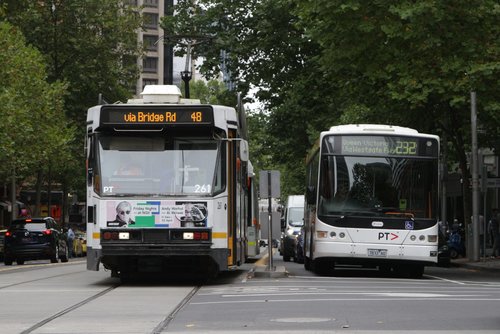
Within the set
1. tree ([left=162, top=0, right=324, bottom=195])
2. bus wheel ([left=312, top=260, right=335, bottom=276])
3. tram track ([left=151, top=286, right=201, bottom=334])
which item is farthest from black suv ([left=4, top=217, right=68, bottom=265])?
tram track ([left=151, top=286, right=201, bottom=334])

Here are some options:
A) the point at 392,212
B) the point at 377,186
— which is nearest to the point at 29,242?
the point at 377,186

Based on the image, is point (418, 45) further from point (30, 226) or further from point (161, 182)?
point (30, 226)

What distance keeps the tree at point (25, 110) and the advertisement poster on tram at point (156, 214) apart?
23.0 m

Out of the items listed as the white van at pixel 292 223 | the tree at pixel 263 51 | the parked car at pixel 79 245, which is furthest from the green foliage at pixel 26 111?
the white van at pixel 292 223

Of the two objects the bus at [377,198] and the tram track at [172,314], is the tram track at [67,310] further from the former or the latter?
the bus at [377,198]

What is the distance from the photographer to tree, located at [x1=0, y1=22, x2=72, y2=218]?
150 ft

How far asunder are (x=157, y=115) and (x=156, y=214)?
5.91 feet

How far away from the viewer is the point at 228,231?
68.5ft

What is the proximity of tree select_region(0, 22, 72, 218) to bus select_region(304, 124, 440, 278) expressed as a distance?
2107cm

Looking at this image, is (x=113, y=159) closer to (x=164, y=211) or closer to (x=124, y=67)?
(x=164, y=211)

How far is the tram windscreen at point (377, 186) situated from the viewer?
24.1m

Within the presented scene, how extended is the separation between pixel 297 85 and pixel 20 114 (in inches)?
489

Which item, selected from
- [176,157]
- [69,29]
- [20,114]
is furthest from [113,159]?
[69,29]

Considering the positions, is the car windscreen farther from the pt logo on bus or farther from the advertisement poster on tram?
the advertisement poster on tram
